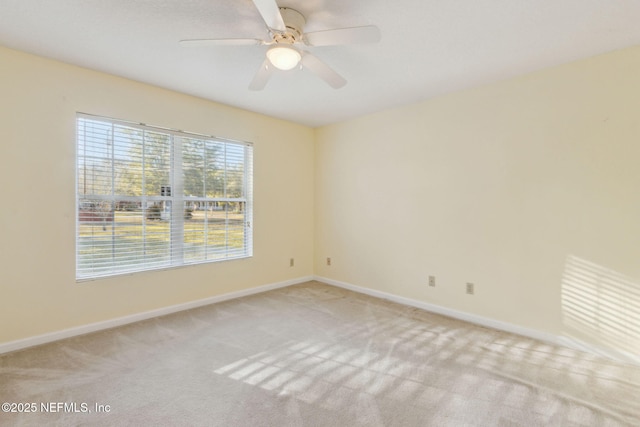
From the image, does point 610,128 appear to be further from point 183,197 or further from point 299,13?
point 183,197

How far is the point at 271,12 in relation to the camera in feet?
4.91

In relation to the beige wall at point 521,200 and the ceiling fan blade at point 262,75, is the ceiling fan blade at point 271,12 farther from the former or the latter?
the beige wall at point 521,200

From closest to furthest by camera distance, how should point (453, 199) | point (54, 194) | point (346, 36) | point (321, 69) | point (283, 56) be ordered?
point (346, 36) → point (283, 56) → point (321, 69) → point (54, 194) → point (453, 199)

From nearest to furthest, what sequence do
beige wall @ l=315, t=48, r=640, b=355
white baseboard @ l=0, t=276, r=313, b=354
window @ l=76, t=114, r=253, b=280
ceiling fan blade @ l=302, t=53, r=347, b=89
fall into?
ceiling fan blade @ l=302, t=53, r=347, b=89, beige wall @ l=315, t=48, r=640, b=355, white baseboard @ l=0, t=276, r=313, b=354, window @ l=76, t=114, r=253, b=280

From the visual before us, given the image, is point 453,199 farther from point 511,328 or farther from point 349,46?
point 349,46

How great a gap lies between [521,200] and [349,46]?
2056 millimetres

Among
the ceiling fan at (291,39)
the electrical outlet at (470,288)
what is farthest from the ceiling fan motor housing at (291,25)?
the electrical outlet at (470,288)

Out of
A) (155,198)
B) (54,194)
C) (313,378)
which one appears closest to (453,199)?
(313,378)

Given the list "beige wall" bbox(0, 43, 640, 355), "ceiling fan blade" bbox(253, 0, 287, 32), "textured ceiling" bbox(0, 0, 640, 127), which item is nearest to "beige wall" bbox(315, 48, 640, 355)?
"beige wall" bbox(0, 43, 640, 355)

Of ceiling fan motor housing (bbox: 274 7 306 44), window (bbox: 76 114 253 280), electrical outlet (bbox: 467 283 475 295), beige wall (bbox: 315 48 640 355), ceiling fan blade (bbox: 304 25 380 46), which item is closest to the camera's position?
ceiling fan blade (bbox: 304 25 380 46)

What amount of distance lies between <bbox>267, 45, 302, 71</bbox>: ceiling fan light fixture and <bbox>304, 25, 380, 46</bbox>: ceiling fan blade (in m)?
0.12

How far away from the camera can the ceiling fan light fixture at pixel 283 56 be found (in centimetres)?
179

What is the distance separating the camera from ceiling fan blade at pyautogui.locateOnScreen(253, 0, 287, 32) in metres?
1.42

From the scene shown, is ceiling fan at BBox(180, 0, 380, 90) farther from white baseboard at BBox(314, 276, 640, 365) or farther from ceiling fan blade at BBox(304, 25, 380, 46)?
white baseboard at BBox(314, 276, 640, 365)
